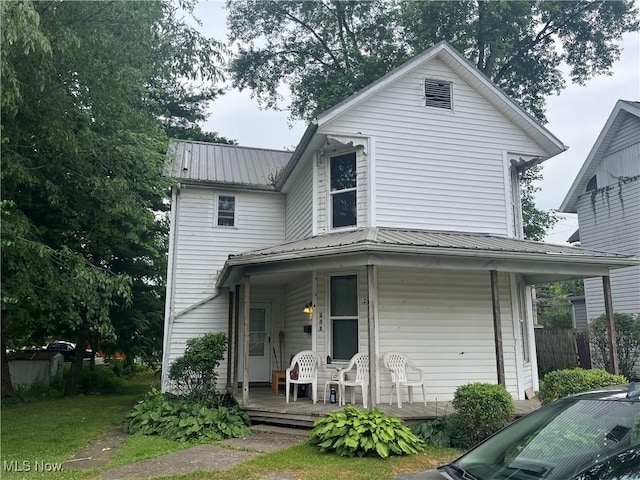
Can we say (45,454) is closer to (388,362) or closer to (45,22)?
(388,362)

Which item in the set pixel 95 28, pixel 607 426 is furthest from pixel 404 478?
pixel 95 28

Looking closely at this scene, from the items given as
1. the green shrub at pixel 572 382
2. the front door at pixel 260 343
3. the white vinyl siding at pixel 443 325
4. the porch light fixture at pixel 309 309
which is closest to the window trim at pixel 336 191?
the white vinyl siding at pixel 443 325

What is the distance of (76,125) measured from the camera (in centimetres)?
846

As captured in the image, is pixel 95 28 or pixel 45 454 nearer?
pixel 45 454

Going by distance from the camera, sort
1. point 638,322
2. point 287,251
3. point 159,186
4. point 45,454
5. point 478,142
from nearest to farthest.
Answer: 1. point 45,454
2. point 287,251
3. point 478,142
4. point 159,186
5. point 638,322

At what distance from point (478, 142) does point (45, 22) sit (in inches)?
334

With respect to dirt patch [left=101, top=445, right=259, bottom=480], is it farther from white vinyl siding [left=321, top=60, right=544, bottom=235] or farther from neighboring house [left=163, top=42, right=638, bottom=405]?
white vinyl siding [left=321, top=60, right=544, bottom=235]

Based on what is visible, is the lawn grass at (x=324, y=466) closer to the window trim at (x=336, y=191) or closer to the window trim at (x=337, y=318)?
the window trim at (x=337, y=318)

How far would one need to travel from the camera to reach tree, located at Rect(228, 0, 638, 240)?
1917 cm

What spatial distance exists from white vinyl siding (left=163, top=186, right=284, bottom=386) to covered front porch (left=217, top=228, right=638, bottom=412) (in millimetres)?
2091

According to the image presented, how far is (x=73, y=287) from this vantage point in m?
7.63

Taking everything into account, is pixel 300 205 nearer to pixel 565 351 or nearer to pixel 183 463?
pixel 183 463

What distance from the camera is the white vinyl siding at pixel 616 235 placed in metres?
14.5

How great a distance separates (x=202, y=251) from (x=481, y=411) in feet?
27.2
